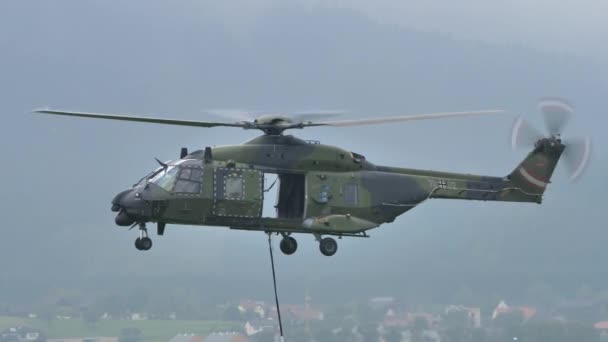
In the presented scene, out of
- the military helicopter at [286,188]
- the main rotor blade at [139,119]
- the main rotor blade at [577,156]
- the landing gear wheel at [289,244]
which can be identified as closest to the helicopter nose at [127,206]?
the military helicopter at [286,188]

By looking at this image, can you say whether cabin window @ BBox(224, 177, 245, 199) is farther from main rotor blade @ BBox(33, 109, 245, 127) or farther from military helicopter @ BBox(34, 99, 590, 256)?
main rotor blade @ BBox(33, 109, 245, 127)

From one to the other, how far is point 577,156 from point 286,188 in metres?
6.52

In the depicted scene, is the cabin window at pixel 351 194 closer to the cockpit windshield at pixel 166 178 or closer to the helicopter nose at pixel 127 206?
the cockpit windshield at pixel 166 178

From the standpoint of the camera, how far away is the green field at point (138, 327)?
180ft

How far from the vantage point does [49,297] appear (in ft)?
211

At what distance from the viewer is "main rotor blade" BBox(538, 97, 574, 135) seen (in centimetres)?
3244

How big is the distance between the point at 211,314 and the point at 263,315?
9.06 feet

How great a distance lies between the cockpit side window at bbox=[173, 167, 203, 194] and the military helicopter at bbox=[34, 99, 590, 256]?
0.02 m

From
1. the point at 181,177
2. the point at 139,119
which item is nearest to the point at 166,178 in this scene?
the point at 181,177

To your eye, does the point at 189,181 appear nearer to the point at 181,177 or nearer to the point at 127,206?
the point at 181,177

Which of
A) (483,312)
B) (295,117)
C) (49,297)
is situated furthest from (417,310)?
(295,117)

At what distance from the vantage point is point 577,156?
1280 inches

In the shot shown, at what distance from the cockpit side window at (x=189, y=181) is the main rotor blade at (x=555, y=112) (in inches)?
310

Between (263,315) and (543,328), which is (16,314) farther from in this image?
(543,328)
